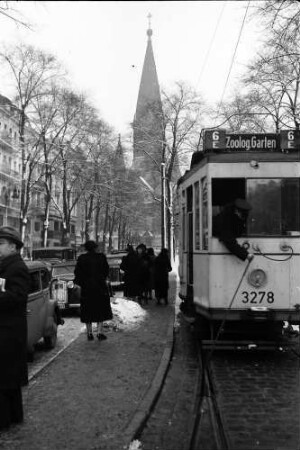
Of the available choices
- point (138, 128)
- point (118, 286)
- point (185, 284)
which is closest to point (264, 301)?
point (185, 284)

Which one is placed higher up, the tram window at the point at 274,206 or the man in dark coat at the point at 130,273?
the tram window at the point at 274,206

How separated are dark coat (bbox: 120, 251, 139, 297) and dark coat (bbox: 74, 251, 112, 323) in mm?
6738

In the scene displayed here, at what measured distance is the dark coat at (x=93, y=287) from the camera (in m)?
9.48

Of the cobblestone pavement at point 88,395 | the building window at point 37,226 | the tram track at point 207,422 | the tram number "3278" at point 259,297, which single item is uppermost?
the building window at point 37,226

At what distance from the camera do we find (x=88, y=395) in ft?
20.1

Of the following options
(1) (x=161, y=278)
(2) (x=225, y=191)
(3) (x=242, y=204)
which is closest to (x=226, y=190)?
(2) (x=225, y=191)

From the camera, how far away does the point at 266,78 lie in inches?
878

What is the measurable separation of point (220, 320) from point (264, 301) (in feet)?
2.50

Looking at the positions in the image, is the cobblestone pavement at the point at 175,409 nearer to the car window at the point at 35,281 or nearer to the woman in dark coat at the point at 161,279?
the car window at the point at 35,281

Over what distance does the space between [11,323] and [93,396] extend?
5.81 feet

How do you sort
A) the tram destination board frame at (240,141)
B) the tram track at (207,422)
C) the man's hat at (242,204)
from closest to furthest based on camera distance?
the tram track at (207,422), the man's hat at (242,204), the tram destination board frame at (240,141)

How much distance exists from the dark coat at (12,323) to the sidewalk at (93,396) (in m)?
0.52

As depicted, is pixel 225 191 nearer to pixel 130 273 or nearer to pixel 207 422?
pixel 207 422

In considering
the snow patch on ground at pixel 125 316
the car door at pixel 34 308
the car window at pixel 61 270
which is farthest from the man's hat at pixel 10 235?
the car window at pixel 61 270
